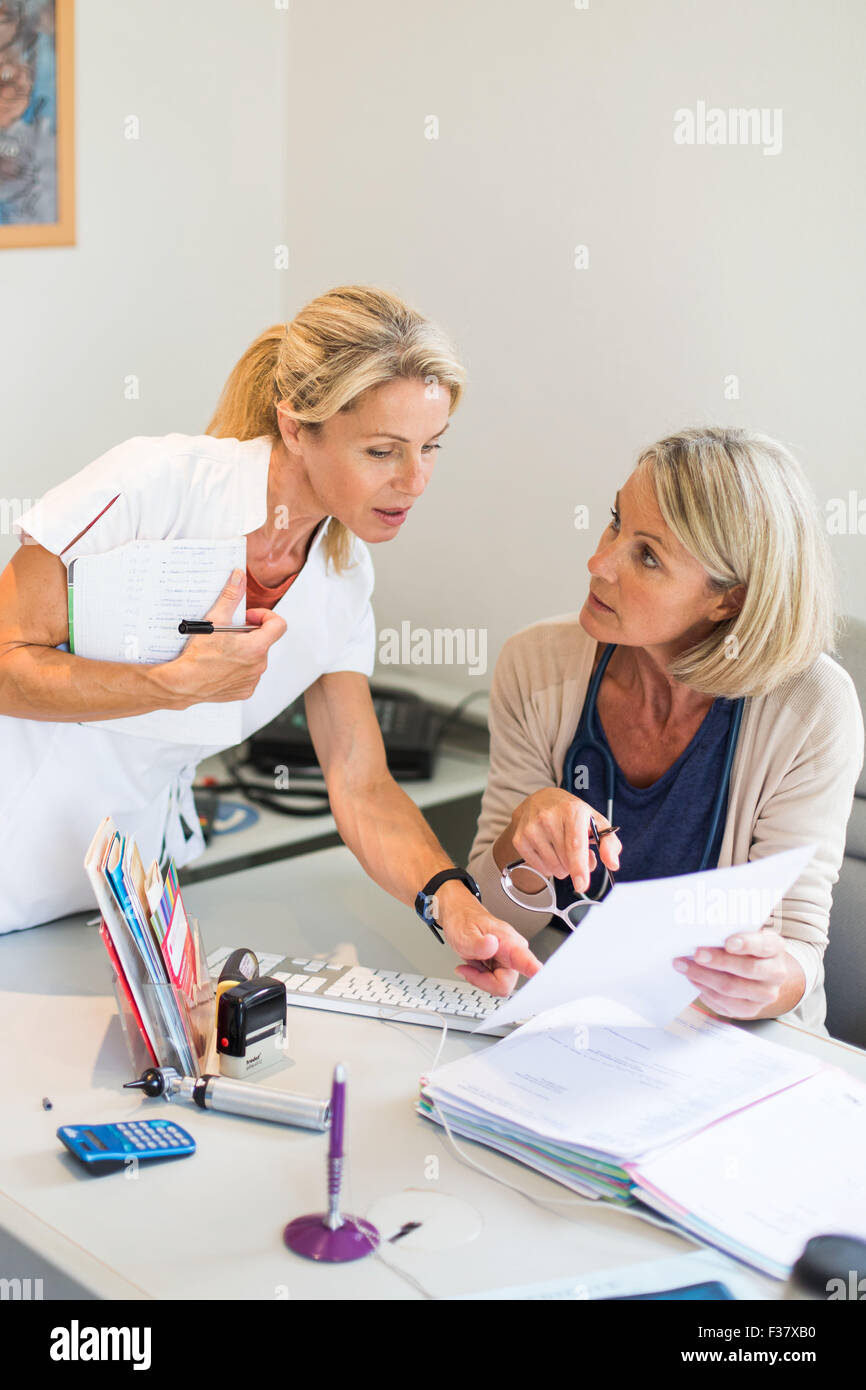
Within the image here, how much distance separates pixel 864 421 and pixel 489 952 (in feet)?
3.59

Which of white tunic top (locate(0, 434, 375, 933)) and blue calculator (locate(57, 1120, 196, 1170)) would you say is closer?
blue calculator (locate(57, 1120, 196, 1170))

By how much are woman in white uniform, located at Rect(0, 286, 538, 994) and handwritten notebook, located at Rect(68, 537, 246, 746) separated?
23 millimetres

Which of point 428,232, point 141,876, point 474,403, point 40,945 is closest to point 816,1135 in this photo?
point 141,876

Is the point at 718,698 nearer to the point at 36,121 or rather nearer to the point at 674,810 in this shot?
the point at 674,810

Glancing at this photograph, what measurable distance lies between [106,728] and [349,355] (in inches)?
21.6

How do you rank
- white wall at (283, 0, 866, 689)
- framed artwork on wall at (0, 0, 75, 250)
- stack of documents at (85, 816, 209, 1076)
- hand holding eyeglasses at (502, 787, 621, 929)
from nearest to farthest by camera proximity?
stack of documents at (85, 816, 209, 1076)
hand holding eyeglasses at (502, 787, 621, 929)
white wall at (283, 0, 866, 689)
framed artwork on wall at (0, 0, 75, 250)

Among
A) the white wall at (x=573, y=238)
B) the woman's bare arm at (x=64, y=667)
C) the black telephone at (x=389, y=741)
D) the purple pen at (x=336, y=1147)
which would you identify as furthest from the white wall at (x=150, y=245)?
the purple pen at (x=336, y=1147)

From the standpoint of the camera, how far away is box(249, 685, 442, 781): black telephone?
7.59 feet

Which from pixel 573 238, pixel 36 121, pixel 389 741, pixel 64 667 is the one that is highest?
pixel 36 121

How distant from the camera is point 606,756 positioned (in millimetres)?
1595

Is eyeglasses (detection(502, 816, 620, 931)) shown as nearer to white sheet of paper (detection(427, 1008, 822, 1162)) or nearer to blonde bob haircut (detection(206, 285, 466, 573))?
white sheet of paper (detection(427, 1008, 822, 1162))

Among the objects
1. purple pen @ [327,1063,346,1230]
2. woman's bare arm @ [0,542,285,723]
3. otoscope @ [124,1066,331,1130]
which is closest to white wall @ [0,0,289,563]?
woman's bare arm @ [0,542,285,723]

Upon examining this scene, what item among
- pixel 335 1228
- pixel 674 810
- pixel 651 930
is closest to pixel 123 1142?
pixel 335 1228

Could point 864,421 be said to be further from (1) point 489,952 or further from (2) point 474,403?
(1) point 489,952
